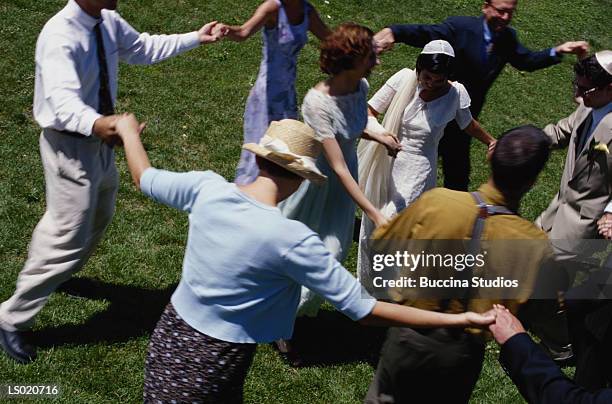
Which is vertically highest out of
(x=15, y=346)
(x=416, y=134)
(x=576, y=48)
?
(x=576, y=48)

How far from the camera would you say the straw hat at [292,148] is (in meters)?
2.91

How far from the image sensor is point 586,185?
496 cm

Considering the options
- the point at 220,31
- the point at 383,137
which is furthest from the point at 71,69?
the point at 383,137

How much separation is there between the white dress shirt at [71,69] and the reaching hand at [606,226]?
314cm

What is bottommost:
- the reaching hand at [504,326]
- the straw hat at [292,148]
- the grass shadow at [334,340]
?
the grass shadow at [334,340]

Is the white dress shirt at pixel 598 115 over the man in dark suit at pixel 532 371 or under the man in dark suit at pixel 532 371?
under

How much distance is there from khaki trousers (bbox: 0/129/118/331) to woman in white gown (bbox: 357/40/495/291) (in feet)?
5.96

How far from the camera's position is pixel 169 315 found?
311cm

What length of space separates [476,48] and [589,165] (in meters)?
1.38

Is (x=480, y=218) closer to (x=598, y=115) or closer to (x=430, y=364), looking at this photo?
(x=430, y=364)

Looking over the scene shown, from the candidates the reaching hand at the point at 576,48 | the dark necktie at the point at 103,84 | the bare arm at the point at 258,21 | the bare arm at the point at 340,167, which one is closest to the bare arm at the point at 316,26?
the bare arm at the point at 258,21

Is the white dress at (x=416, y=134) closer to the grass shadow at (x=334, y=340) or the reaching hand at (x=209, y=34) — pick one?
the grass shadow at (x=334, y=340)

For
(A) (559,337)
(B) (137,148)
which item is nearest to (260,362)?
(A) (559,337)

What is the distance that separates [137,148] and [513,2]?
3569 millimetres
